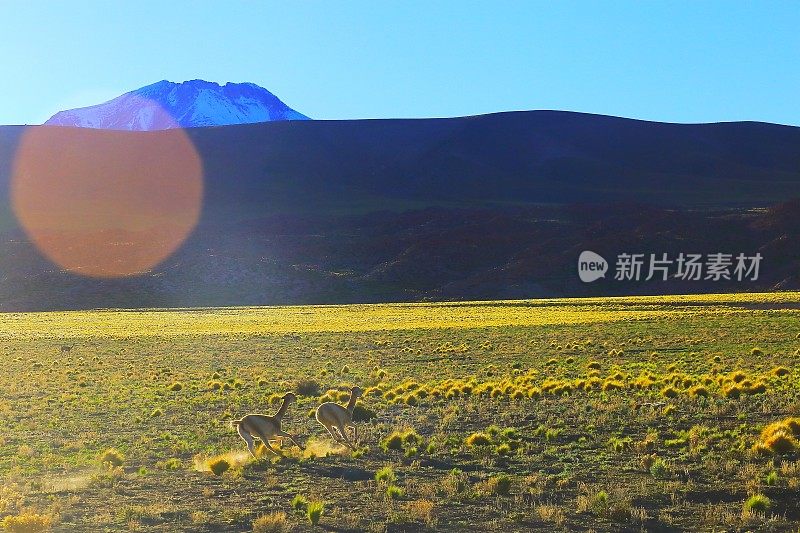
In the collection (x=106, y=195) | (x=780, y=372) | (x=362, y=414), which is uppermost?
(x=106, y=195)

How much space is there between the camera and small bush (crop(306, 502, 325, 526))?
381 inches

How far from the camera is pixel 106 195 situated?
163 m

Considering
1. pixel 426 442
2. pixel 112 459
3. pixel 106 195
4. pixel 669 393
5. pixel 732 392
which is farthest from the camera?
pixel 106 195

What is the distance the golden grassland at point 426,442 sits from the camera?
32.6ft

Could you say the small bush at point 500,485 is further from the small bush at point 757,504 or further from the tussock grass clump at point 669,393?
the tussock grass clump at point 669,393

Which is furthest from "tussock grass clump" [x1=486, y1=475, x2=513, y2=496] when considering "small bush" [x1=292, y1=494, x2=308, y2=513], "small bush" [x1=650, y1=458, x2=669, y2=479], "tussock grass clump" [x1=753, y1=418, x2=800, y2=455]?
"tussock grass clump" [x1=753, y1=418, x2=800, y2=455]

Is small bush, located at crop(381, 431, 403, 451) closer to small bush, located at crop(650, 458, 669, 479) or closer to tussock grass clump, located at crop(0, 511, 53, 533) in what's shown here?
small bush, located at crop(650, 458, 669, 479)

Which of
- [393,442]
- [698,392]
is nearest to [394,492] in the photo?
[393,442]

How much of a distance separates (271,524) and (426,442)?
209 inches

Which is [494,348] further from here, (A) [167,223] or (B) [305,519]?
(A) [167,223]

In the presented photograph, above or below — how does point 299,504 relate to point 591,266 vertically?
below

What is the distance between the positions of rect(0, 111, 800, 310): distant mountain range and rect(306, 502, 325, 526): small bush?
89.9 metres

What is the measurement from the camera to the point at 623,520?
372 inches

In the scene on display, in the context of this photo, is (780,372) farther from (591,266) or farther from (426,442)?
(591,266)
